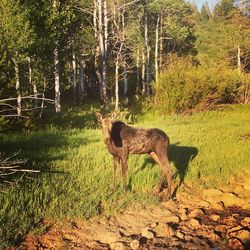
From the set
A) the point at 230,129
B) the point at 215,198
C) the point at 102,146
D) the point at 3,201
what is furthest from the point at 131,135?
the point at 230,129

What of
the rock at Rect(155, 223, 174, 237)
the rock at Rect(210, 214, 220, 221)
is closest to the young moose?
the rock at Rect(210, 214, 220, 221)

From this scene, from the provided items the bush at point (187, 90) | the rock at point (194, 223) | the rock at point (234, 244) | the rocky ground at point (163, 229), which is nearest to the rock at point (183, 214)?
the rocky ground at point (163, 229)

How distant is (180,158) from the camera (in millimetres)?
10797

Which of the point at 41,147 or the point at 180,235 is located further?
the point at 41,147

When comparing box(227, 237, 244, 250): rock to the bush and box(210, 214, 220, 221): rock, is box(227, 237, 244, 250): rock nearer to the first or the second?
box(210, 214, 220, 221): rock

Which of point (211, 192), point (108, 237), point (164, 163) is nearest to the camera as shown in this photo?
point (108, 237)

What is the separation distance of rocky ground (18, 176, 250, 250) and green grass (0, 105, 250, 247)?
Result: 0.29 metres

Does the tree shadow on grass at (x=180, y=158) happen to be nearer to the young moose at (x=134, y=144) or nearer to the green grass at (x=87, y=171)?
the green grass at (x=87, y=171)

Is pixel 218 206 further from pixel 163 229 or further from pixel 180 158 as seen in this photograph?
pixel 180 158

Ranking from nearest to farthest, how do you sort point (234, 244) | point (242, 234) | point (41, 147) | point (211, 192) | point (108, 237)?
point (234, 244)
point (108, 237)
point (242, 234)
point (211, 192)
point (41, 147)

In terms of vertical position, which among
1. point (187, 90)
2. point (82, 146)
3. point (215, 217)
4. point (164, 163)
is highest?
point (187, 90)

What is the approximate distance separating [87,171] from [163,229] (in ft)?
9.94

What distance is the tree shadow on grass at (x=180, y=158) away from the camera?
31.9 feet

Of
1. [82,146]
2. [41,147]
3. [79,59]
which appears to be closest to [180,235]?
[82,146]
